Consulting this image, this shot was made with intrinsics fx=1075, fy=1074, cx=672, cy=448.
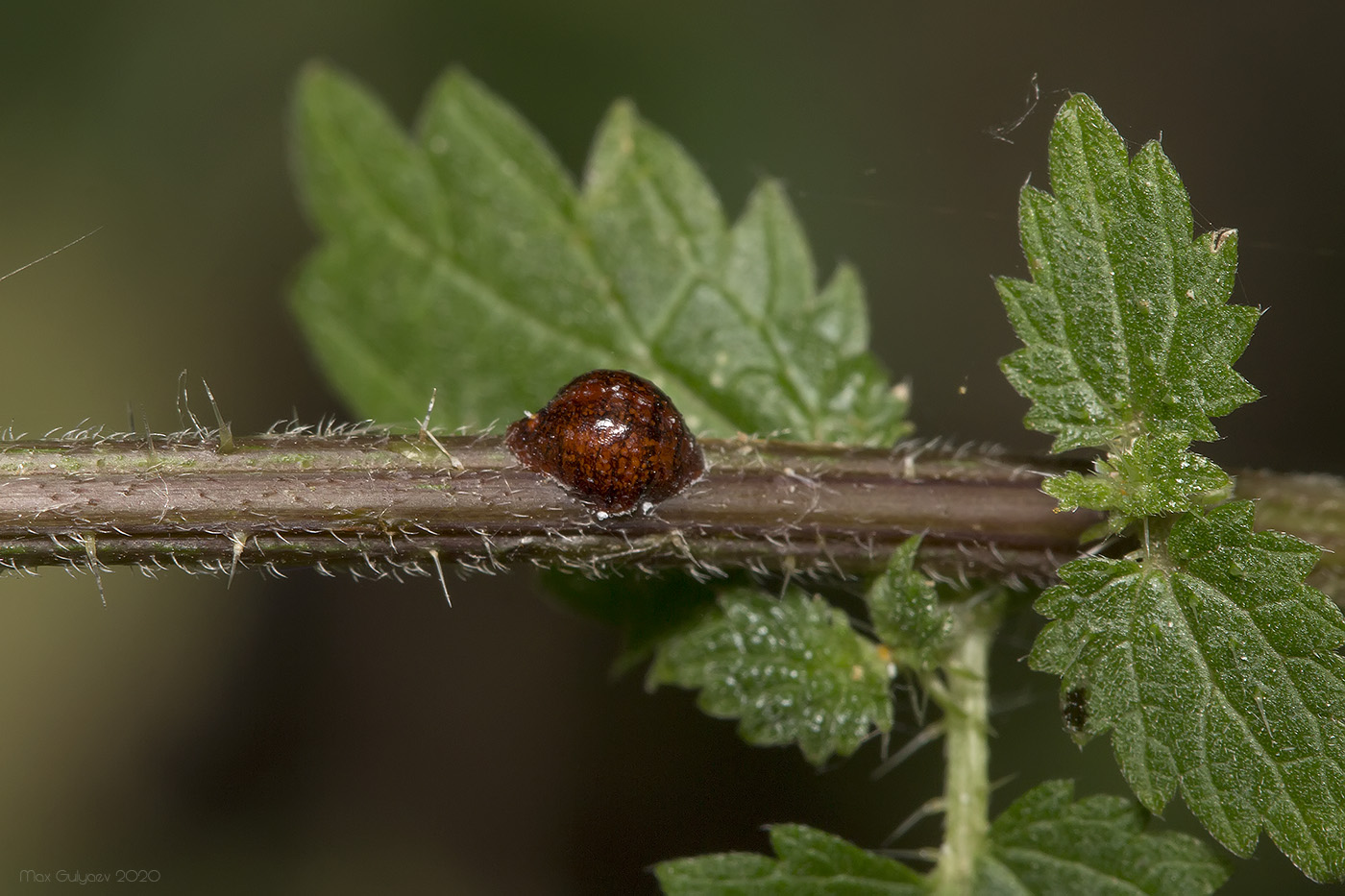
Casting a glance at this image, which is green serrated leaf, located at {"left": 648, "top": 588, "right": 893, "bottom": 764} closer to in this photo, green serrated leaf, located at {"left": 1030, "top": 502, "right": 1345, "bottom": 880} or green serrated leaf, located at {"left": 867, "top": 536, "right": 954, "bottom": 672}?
green serrated leaf, located at {"left": 867, "top": 536, "right": 954, "bottom": 672}

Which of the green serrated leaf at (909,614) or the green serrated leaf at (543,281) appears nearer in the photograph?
the green serrated leaf at (909,614)

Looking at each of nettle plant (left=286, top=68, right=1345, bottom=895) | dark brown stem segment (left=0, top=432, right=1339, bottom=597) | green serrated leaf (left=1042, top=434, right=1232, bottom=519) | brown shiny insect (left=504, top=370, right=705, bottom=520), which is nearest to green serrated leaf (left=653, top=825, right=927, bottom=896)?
nettle plant (left=286, top=68, right=1345, bottom=895)

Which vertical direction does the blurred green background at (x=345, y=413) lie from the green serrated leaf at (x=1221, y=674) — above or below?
above

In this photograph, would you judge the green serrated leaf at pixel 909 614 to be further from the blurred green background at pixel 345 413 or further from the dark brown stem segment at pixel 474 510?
the blurred green background at pixel 345 413

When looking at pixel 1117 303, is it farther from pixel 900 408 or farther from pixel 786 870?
pixel 786 870

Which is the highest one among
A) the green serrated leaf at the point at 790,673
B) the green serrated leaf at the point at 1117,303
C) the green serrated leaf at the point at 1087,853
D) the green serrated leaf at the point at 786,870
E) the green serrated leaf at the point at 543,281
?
the green serrated leaf at the point at 543,281

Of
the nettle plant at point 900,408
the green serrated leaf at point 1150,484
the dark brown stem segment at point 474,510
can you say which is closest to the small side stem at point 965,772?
the nettle plant at point 900,408

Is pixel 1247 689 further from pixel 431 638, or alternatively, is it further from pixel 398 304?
pixel 431 638
